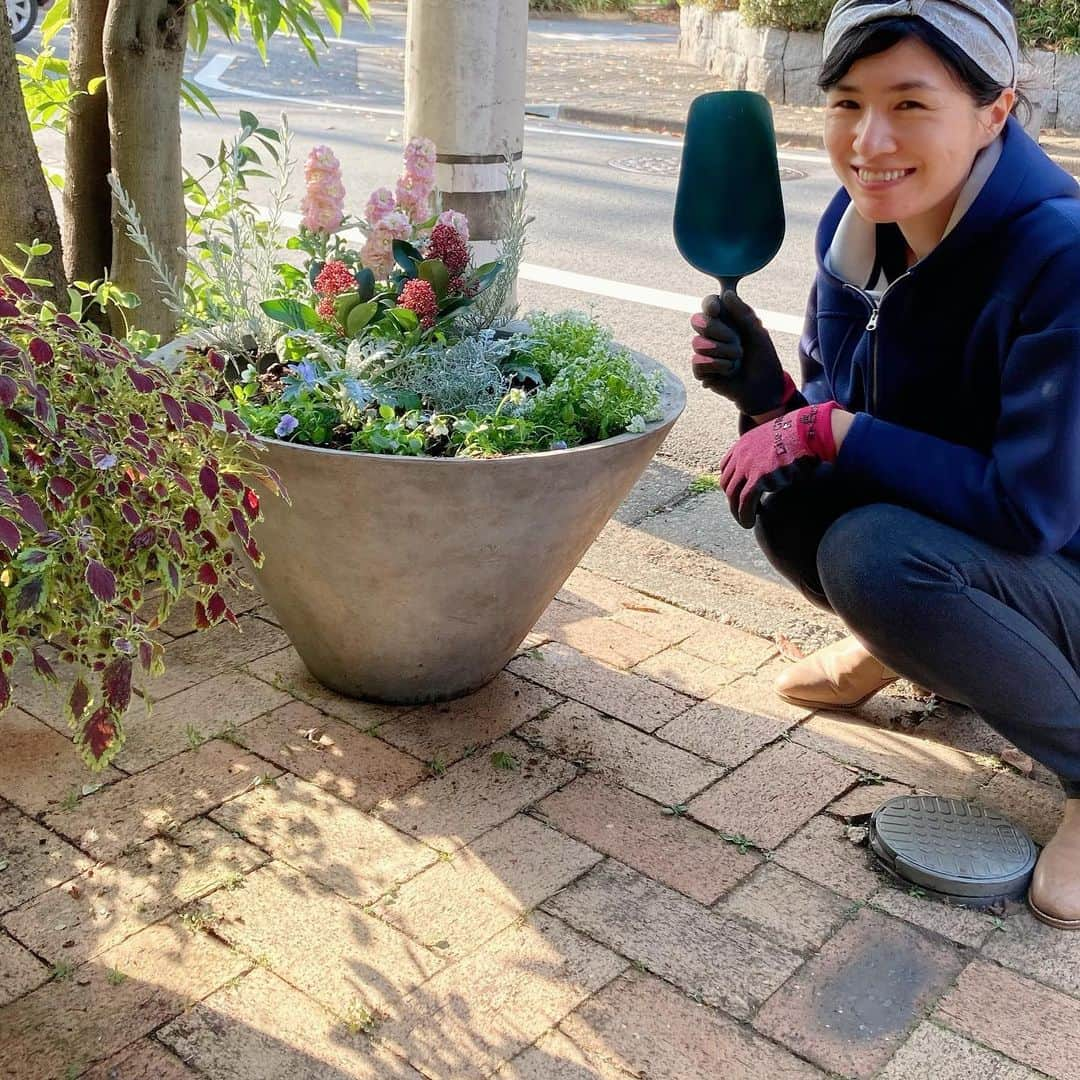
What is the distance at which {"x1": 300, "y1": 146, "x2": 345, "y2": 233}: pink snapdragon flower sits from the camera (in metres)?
2.57

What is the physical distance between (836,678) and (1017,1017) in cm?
87

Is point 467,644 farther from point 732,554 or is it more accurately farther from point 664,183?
point 664,183

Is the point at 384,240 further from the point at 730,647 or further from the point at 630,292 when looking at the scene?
the point at 630,292

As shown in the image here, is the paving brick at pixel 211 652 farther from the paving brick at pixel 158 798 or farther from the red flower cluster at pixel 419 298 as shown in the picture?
the red flower cluster at pixel 419 298

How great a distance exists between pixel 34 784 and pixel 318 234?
3.93ft

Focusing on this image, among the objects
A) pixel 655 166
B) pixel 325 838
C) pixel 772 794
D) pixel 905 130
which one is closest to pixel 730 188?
pixel 905 130

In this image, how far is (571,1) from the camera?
2167cm

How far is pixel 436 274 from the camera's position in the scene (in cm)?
258

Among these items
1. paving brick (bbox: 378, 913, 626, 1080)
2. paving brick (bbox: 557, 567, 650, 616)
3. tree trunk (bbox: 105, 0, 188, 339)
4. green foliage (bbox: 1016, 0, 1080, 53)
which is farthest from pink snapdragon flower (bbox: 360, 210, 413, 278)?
green foliage (bbox: 1016, 0, 1080, 53)

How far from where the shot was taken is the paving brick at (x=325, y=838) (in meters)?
2.13

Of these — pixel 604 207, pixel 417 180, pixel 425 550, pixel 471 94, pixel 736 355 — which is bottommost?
pixel 604 207

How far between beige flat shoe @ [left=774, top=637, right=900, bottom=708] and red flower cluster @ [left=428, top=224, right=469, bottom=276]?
1.08 metres

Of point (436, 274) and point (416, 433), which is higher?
point (436, 274)

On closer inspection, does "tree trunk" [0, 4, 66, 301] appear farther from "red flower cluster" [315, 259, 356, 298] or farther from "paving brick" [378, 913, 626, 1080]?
"paving brick" [378, 913, 626, 1080]
